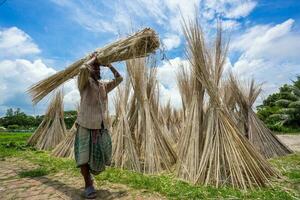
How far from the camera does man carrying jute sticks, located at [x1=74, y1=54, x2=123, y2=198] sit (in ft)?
11.9

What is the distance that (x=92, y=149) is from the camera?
3.67 metres

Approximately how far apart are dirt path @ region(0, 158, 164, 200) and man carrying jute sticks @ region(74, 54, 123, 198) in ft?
0.85

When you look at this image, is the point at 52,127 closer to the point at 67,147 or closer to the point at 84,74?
the point at 67,147

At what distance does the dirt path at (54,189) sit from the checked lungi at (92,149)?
310 millimetres

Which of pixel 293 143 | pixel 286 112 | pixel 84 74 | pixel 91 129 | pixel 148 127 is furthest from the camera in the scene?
pixel 286 112

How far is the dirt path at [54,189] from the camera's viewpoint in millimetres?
3562

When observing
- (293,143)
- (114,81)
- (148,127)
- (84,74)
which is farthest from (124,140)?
(293,143)

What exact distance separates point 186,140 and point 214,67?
99 cm

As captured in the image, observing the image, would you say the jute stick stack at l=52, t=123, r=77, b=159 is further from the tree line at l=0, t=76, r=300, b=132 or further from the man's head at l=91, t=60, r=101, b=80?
the tree line at l=0, t=76, r=300, b=132

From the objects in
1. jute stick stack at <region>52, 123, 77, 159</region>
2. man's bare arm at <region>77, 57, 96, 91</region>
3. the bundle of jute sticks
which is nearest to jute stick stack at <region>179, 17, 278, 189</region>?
the bundle of jute sticks

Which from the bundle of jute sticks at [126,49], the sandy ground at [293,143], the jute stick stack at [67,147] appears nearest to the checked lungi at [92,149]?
the bundle of jute sticks at [126,49]

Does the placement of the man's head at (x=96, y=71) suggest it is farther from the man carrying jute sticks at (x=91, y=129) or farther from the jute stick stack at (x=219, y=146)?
the jute stick stack at (x=219, y=146)

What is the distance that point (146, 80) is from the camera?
5465 millimetres

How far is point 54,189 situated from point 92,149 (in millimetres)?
705
